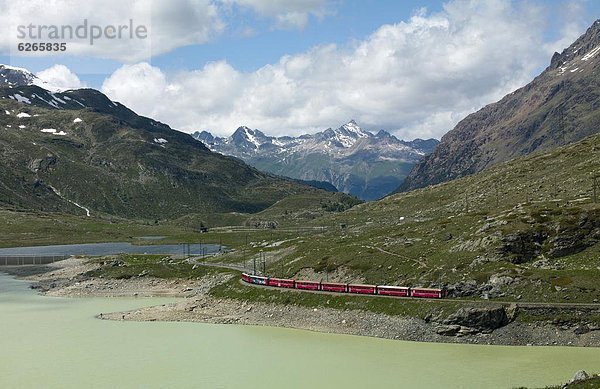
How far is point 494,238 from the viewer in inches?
4001

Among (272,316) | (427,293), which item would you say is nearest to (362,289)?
(427,293)

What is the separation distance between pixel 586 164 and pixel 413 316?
108m

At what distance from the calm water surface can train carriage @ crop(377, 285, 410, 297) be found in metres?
12.0

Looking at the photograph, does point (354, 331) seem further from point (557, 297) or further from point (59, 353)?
point (59, 353)

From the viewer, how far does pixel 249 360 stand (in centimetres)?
7131

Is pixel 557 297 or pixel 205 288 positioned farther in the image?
pixel 205 288

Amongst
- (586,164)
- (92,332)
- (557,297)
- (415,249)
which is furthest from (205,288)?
(586,164)

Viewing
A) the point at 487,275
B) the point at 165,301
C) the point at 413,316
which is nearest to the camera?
the point at 413,316

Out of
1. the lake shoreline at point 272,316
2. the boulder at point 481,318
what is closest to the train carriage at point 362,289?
the lake shoreline at point 272,316

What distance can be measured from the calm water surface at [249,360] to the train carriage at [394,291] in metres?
12.0

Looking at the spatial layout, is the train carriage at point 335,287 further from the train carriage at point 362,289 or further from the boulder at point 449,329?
the boulder at point 449,329

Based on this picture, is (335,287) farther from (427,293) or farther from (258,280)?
(258,280)

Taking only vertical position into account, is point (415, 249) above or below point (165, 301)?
above

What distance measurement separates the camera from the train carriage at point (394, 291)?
90.3 metres
